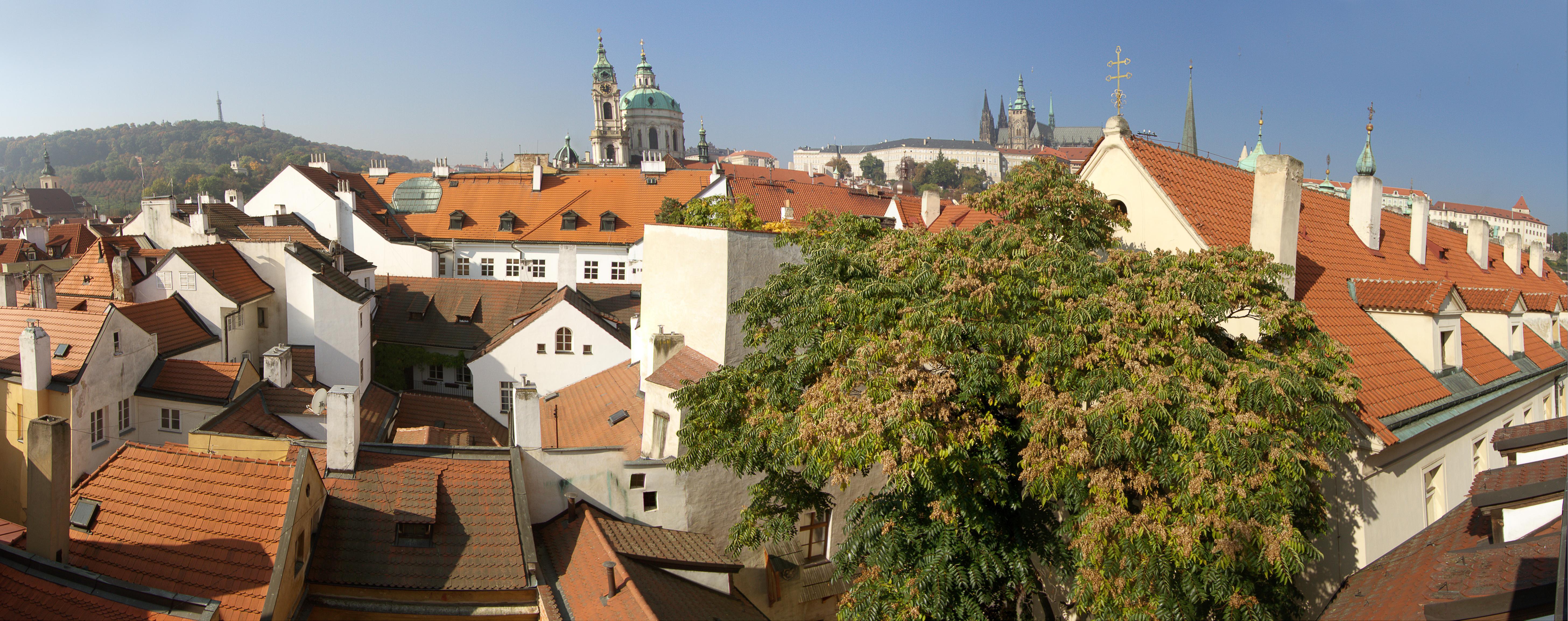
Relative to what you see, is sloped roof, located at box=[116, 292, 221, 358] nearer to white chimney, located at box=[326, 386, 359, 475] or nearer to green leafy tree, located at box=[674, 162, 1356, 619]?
white chimney, located at box=[326, 386, 359, 475]

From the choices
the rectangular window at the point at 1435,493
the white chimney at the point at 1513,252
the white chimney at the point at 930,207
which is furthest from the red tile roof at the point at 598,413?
the white chimney at the point at 1513,252

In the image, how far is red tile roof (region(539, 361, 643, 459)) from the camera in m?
19.0

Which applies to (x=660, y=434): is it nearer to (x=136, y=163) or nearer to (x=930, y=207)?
(x=930, y=207)

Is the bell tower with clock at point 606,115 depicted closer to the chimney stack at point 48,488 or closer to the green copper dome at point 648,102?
the green copper dome at point 648,102

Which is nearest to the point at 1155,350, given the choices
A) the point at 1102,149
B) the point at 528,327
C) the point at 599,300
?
the point at 1102,149

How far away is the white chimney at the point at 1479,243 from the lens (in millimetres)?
27938

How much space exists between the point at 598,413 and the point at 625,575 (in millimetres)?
8224

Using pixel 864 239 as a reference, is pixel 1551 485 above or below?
below

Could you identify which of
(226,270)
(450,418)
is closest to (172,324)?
(226,270)

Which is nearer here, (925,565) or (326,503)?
(925,565)

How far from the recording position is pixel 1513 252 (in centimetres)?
3030

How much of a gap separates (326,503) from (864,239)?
30.9 ft

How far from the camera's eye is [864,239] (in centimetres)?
1555

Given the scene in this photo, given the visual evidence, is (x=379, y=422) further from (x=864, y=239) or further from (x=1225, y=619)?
(x=1225, y=619)
